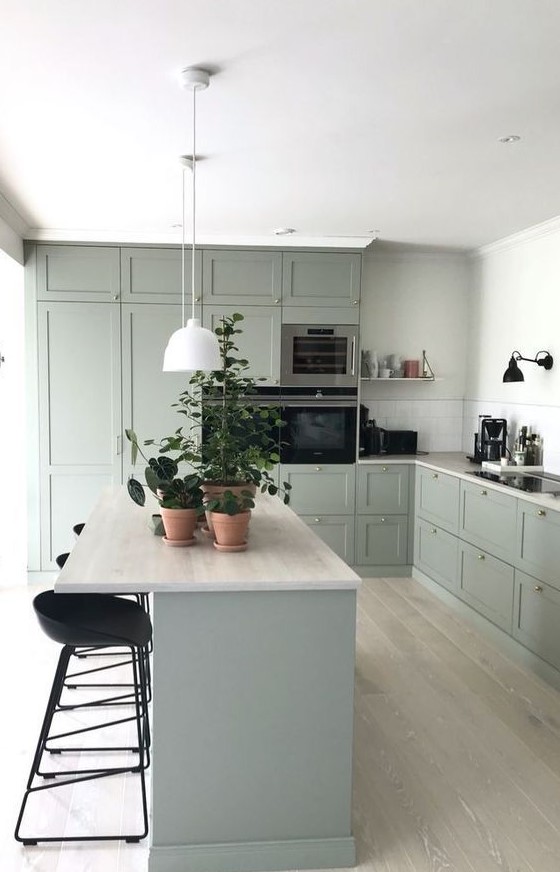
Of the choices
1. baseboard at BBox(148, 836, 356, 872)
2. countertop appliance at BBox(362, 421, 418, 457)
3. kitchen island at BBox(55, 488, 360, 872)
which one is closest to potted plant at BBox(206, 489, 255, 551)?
kitchen island at BBox(55, 488, 360, 872)

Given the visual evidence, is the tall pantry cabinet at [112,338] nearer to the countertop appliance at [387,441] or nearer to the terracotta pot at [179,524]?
the countertop appliance at [387,441]

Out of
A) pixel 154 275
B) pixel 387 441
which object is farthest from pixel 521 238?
pixel 154 275

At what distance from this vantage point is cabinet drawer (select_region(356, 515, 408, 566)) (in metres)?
5.64

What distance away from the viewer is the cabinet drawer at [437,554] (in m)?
4.98

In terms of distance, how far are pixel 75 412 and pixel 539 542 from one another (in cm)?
322

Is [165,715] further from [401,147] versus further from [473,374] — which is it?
[473,374]

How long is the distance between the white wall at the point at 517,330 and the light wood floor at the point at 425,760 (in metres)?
1.55

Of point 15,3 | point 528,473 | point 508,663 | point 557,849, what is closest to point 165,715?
point 557,849

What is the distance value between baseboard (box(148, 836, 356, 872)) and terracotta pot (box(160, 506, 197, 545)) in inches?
37.9

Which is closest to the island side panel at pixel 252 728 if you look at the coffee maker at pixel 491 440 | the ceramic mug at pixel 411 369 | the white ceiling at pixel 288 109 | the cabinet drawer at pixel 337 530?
the white ceiling at pixel 288 109

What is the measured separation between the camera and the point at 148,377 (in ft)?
17.7

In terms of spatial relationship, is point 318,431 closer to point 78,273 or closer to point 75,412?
point 75,412

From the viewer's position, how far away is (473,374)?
19.9 ft

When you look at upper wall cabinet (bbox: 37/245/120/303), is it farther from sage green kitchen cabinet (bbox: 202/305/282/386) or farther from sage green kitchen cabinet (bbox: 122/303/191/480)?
sage green kitchen cabinet (bbox: 202/305/282/386)
